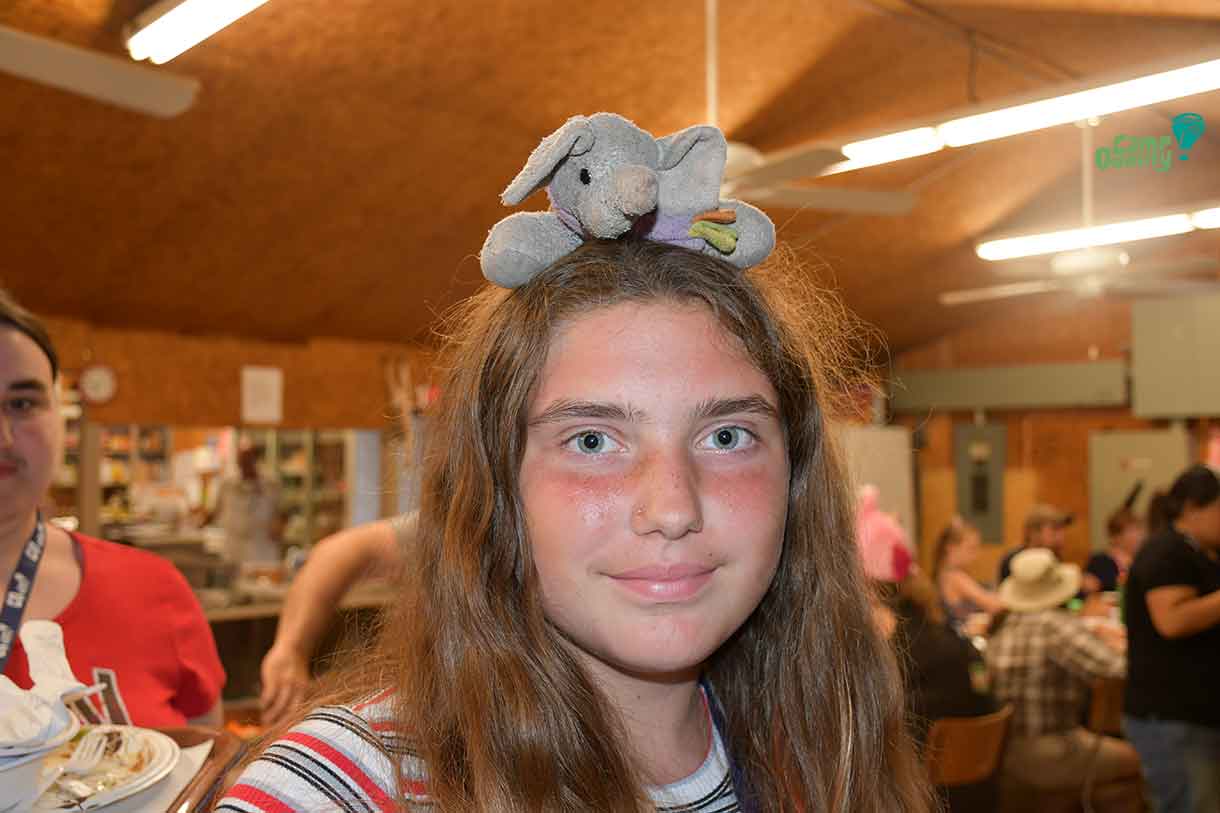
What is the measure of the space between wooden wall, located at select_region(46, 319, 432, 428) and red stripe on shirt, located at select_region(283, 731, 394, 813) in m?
5.00

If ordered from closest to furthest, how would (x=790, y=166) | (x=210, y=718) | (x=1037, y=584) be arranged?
1. (x=210, y=718)
2. (x=790, y=166)
3. (x=1037, y=584)

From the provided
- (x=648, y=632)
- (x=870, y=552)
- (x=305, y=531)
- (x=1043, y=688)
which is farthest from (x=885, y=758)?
(x=305, y=531)

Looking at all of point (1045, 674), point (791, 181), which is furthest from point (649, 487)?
point (1045, 674)

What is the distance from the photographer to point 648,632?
94 cm

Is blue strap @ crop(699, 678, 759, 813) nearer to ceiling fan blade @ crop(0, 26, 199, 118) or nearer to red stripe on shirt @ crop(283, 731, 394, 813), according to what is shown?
red stripe on shirt @ crop(283, 731, 394, 813)

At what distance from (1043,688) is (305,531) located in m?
5.57

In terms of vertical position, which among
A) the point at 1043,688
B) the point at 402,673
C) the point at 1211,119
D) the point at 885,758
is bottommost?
the point at 1043,688

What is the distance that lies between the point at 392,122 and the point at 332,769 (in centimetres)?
436

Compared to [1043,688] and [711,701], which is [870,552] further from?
[711,701]

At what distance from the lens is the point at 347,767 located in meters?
0.91

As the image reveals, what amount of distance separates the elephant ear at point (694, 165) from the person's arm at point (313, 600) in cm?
92

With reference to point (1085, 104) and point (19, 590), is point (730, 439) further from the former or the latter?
point (1085, 104)


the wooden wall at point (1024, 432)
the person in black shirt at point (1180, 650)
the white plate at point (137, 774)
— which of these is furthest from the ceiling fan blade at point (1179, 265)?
the wooden wall at point (1024, 432)

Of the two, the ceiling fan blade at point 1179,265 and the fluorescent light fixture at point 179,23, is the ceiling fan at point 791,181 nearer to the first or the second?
the ceiling fan blade at point 1179,265
